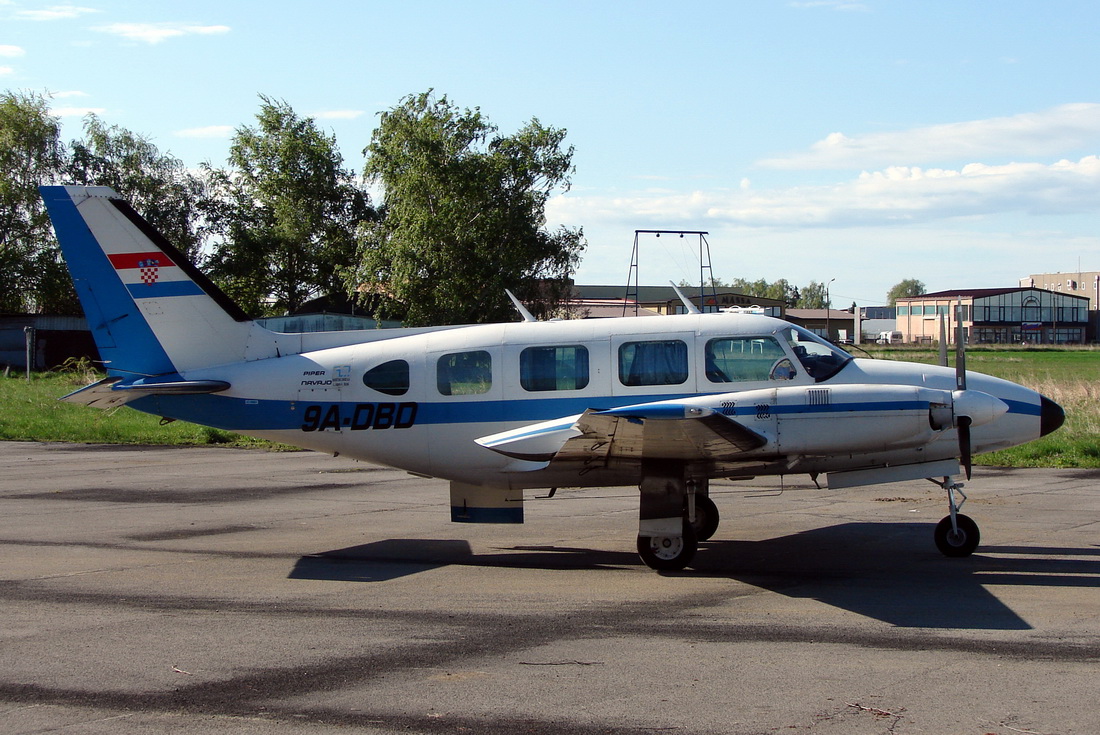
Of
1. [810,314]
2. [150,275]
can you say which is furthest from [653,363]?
[810,314]

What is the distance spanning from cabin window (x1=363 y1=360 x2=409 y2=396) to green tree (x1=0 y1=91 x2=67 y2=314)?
58.0 m

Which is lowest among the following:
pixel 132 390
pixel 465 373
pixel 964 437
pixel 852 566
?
pixel 852 566

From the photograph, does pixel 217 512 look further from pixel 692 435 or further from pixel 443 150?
pixel 443 150

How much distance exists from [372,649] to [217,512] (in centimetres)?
838

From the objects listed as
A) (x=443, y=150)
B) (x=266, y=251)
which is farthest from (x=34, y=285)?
(x=443, y=150)

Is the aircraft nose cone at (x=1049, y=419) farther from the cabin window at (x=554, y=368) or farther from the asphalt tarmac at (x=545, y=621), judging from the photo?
the cabin window at (x=554, y=368)

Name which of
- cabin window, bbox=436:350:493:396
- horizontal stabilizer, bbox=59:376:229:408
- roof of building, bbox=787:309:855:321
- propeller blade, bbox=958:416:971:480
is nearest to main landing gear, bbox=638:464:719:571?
cabin window, bbox=436:350:493:396

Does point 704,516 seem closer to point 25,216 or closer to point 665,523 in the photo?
point 665,523

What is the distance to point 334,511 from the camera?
50.1ft

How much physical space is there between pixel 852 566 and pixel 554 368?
13.1 feet

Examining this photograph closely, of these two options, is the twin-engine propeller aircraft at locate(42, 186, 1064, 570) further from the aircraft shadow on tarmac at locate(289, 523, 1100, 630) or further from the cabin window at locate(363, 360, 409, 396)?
the aircraft shadow on tarmac at locate(289, 523, 1100, 630)

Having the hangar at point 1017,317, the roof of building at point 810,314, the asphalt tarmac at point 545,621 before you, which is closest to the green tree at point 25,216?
the asphalt tarmac at point 545,621

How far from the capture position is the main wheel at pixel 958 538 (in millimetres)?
10984

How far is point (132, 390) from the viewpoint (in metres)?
11.8
